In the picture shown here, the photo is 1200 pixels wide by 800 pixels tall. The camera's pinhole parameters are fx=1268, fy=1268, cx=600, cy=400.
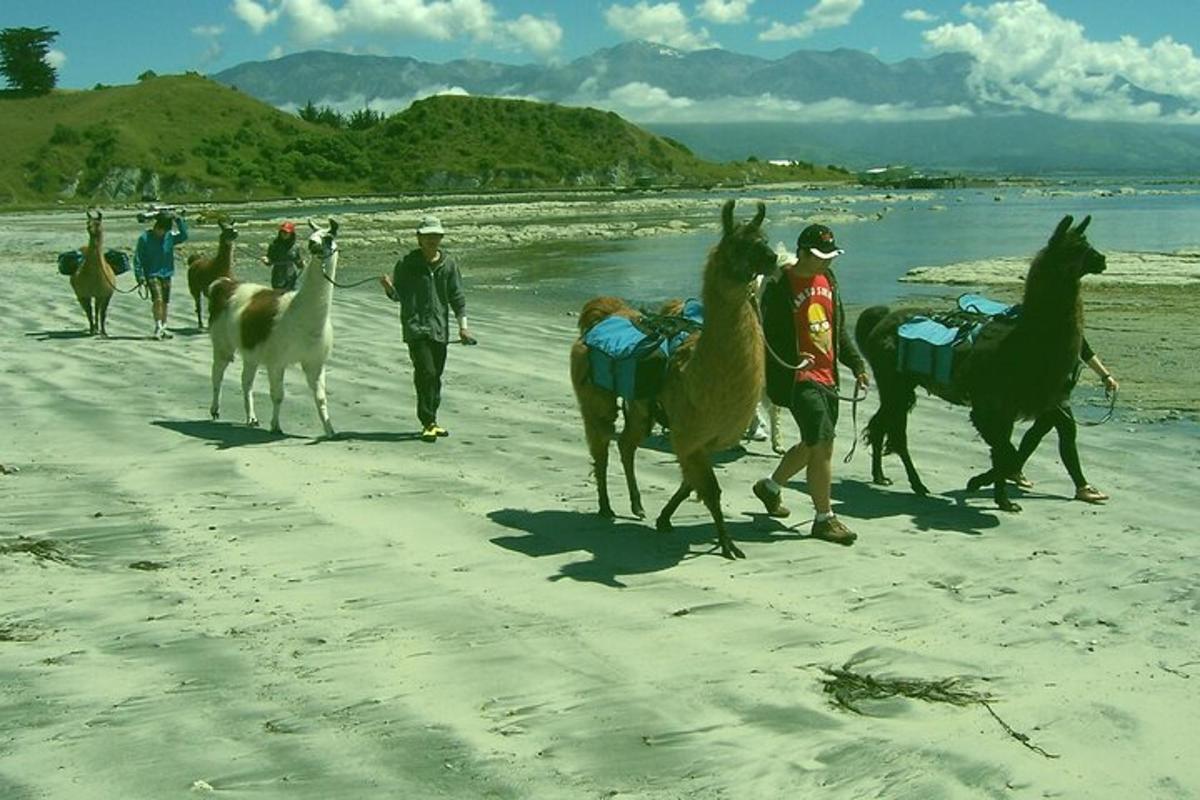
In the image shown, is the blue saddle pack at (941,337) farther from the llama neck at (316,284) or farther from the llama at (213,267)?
the llama at (213,267)

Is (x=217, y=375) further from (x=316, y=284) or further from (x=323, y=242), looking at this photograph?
(x=323, y=242)

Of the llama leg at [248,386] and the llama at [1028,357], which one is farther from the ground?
the llama at [1028,357]

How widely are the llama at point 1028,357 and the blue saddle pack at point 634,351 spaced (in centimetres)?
199

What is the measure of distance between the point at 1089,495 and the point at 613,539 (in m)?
3.12

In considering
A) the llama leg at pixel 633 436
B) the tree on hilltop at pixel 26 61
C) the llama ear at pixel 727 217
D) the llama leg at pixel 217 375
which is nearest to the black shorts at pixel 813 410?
the llama leg at pixel 633 436

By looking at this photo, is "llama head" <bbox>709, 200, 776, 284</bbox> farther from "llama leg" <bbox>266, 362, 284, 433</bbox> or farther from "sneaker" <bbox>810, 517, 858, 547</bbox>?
"llama leg" <bbox>266, 362, 284, 433</bbox>

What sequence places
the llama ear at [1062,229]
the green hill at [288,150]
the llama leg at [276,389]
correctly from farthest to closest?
the green hill at [288,150] < the llama leg at [276,389] < the llama ear at [1062,229]

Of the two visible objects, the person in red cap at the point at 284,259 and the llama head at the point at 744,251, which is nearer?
the llama head at the point at 744,251

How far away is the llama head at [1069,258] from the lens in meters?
7.41

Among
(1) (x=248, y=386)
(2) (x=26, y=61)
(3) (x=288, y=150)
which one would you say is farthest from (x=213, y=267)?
(2) (x=26, y=61)

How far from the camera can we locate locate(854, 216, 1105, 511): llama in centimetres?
747

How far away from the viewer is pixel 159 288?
15.4 m

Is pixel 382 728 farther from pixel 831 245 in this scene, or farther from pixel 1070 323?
pixel 1070 323

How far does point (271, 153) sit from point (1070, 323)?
102505mm
